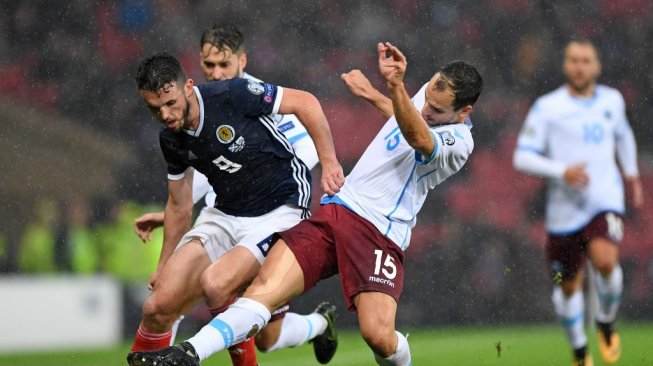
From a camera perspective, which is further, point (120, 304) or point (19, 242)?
point (19, 242)

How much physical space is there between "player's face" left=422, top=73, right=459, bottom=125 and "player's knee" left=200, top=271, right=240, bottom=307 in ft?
3.68

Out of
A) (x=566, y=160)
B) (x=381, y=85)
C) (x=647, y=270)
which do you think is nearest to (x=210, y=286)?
(x=566, y=160)

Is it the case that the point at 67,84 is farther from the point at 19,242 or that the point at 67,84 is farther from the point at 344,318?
the point at 344,318

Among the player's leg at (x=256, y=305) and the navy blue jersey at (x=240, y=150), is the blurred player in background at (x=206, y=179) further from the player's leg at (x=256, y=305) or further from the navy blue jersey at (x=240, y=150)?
Answer: the player's leg at (x=256, y=305)

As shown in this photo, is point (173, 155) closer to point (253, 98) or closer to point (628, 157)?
point (253, 98)

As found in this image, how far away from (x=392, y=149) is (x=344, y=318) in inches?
237

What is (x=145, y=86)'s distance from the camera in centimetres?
450

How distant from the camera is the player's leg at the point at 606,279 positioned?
24.1ft

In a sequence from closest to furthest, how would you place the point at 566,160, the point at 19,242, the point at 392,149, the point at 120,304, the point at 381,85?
the point at 392,149 < the point at 566,160 < the point at 120,304 < the point at 19,242 < the point at 381,85

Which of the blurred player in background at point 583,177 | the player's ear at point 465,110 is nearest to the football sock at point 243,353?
the player's ear at point 465,110

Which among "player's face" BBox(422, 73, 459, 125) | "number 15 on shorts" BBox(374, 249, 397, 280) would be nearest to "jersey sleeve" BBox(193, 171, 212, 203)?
"number 15 on shorts" BBox(374, 249, 397, 280)

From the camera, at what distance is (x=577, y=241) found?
848 cm

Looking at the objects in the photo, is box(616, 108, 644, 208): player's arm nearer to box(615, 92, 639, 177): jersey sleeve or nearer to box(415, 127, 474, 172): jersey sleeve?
box(615, 92, 639, 177): jersey sleeve

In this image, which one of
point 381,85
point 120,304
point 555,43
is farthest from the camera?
point 555,43
